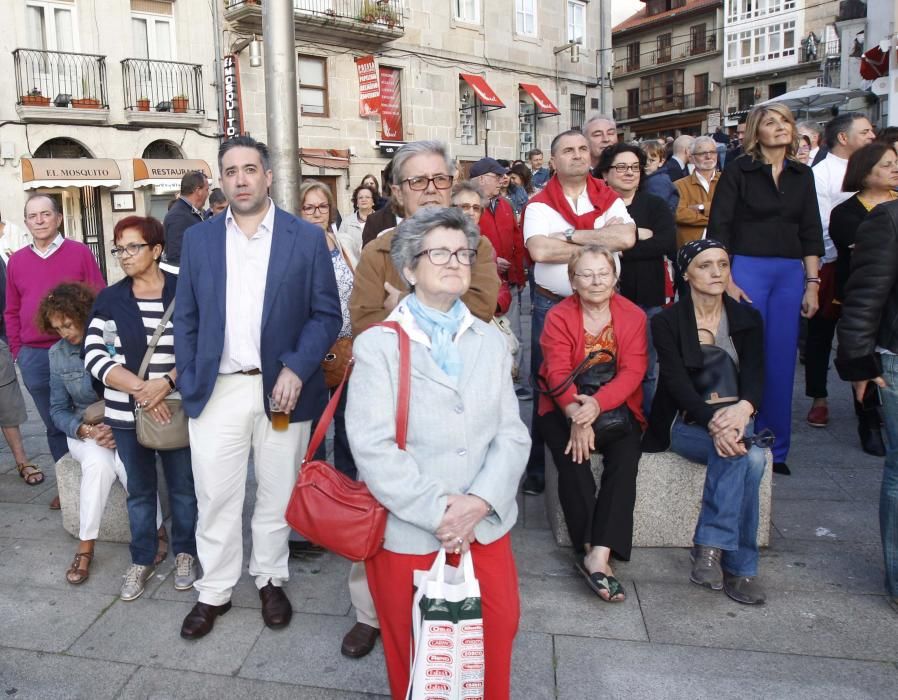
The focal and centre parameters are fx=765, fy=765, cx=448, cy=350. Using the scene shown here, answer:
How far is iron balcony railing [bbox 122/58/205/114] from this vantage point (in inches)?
693

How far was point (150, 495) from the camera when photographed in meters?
3.71

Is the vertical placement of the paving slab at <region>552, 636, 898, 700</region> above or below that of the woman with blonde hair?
below

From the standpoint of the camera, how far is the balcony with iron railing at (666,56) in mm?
47469

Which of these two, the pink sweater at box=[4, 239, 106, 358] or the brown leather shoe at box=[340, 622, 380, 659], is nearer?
the brown leather shoe at box=[340, 622, 380, 659]

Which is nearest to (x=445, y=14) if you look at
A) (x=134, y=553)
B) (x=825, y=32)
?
(x=134, y=553)

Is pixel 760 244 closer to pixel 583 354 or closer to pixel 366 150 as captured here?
pixel 583 354

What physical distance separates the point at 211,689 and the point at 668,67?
53061 millimetres

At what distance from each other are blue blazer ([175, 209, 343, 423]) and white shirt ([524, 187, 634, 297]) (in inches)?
56.3

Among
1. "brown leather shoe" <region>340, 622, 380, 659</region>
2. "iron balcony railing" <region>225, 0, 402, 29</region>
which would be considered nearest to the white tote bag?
"brown leather shoe" <region>340, 622, 380, 659</region>

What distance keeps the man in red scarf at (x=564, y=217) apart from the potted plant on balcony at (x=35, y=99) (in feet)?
51.5

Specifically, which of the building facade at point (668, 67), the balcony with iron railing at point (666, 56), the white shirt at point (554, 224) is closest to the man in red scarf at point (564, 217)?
the white shirt at point (554, 224)

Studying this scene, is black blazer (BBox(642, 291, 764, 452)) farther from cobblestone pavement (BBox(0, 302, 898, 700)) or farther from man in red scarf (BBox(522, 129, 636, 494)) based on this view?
cobblestone pavement (BBox(0, 302, 898, 700))

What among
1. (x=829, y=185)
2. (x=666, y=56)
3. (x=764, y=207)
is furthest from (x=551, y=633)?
(x=666, y=56)

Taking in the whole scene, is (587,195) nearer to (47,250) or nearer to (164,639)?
(164,639)
